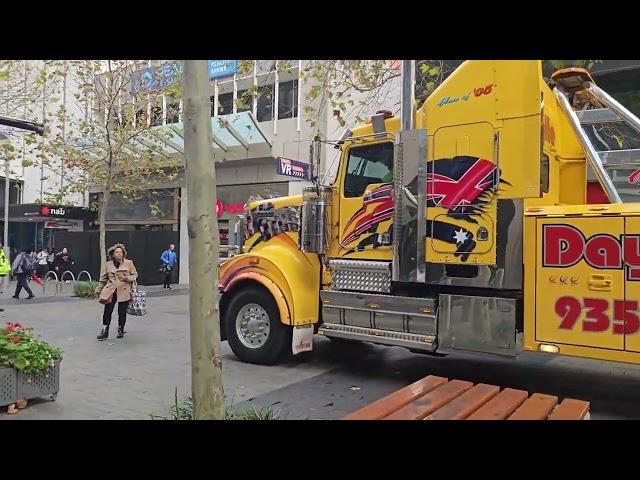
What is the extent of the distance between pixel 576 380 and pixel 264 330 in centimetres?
418

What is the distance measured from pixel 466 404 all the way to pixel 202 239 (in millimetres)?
2129

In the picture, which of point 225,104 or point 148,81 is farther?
point 225,104

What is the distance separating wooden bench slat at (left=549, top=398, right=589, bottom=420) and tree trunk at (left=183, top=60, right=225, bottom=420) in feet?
7.57

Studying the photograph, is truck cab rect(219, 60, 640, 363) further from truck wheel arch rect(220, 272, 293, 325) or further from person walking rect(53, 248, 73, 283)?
person walking rect(53, 248, 73, 283)

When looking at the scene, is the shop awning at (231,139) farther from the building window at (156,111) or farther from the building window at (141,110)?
the building window at (141,110)

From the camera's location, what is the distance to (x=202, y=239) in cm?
383

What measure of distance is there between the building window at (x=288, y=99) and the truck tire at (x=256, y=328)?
13029 millimetres

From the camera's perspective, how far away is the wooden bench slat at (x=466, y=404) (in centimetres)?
342

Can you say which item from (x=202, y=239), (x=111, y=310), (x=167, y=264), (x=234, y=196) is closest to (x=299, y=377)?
(x=202, y=239)

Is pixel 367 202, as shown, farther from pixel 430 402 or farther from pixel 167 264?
pixel 167 264

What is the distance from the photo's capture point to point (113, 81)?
15.7m

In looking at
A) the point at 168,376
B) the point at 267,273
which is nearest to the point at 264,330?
the point at 267,273

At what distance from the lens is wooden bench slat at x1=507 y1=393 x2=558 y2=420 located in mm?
3382

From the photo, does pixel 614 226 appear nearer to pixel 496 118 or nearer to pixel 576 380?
pixel 496 118
